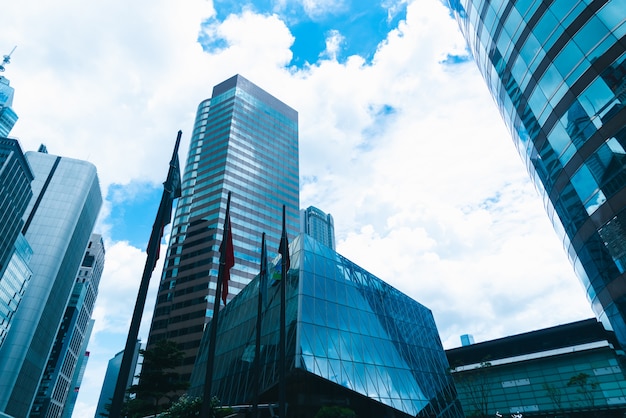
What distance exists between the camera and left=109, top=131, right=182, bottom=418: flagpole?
37.9 feet

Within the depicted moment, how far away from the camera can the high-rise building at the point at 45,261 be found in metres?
117

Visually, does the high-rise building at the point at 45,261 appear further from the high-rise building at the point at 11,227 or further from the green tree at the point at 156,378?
the green tree at the point at 156,378

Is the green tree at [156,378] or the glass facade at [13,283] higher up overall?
the glass facade at [13,283]

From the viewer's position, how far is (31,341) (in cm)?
12294

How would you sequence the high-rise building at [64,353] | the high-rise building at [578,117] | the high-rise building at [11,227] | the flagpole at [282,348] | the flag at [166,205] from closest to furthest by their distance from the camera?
1. the flag at [166,205]
2. the flagpole at [282,348]
3. the high-rise building at [578,117]
4. the high-rise building at [11,227]
5. the high-rise building at [64,353]

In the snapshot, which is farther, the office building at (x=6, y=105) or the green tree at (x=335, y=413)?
the office building at (x=6, y=105)

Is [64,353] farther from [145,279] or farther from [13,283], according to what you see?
[145,279]


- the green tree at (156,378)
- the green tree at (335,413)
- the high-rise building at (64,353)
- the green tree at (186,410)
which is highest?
the high-rise building at (64,353)

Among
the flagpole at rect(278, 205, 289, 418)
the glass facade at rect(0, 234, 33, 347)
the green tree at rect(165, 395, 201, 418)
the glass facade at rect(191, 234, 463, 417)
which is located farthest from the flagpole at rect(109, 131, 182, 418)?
the glass facade at rect(0, 234, 33, 347)

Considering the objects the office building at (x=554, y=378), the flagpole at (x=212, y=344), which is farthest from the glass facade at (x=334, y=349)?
the office building at (x=554, y=378)

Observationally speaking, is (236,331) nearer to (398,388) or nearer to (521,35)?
(398,388)

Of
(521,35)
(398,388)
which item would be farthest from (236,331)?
(521,35)

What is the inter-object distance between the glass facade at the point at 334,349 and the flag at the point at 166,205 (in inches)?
476

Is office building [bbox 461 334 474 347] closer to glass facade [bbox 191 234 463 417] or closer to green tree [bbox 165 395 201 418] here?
glass facade [bbox 191 234 463 417]
